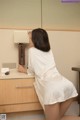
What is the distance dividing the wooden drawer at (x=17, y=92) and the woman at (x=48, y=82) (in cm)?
14

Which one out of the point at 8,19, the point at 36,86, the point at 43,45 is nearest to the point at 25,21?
the point at 8,19

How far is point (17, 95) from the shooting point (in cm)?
256

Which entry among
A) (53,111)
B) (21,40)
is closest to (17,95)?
(53,111)

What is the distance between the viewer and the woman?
2.20 metres

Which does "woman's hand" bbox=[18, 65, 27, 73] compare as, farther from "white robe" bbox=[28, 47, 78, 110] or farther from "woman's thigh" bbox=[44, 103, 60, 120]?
"woman's thigh" bbox=[44, 103, 60, 120]

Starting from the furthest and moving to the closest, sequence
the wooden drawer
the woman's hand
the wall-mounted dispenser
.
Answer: the wall-mounted dispenser → the woman's hand → the wooden drawer

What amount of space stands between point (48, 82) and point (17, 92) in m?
0.52

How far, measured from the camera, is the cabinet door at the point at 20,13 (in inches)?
119

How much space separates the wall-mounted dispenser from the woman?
532 millimetres

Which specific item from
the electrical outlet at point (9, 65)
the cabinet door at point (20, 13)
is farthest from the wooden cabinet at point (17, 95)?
the cabinet door at point (20, 13)

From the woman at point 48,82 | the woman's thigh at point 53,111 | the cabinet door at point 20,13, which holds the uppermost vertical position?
the cabinet door at point 20,13

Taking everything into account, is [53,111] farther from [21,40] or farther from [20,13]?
[20,13]

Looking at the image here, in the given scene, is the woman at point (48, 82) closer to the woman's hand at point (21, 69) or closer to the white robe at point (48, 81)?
the white robe at point (48, 81)

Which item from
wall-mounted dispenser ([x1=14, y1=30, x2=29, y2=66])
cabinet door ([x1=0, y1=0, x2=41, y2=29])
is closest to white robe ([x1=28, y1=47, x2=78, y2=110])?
wall-mounted dispenser ([x1=14, y1=30, x2=29, y2=66])
